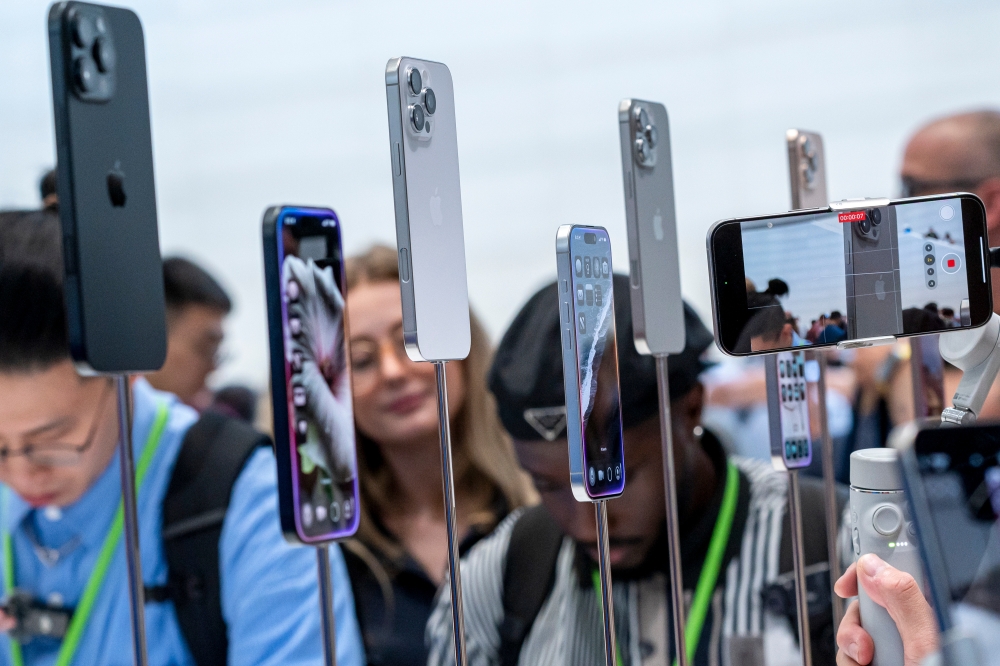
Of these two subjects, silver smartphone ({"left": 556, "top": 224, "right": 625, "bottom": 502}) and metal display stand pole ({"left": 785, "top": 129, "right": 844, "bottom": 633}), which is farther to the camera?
metal display stand pole ({"left": 785, "top": 129, "right": 844, "bottom": 633})

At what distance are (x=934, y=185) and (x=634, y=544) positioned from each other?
82cm

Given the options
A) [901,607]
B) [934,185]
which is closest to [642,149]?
[901,607]

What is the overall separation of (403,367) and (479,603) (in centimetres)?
51

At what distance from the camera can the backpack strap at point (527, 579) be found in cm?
167

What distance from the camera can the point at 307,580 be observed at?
1.53 m

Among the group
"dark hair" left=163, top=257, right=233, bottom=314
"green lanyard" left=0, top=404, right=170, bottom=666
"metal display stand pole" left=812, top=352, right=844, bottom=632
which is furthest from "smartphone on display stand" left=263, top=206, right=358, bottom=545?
"dark hair" left=163, top=257, right=233, bottom=314

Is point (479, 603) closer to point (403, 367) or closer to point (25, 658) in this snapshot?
point (403, 367)

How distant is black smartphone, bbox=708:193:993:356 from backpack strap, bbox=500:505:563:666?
98 cm

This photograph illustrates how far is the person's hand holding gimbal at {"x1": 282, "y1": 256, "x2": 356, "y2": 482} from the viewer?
742 millimetres

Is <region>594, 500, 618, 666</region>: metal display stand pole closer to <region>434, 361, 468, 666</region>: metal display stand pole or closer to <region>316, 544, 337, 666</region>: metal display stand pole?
<region>434, 361, 468, 666</region>: metal display stand pole

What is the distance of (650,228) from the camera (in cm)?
101

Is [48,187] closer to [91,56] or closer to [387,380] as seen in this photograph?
[387,380]

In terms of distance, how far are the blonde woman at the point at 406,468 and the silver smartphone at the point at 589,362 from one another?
111 centimetres

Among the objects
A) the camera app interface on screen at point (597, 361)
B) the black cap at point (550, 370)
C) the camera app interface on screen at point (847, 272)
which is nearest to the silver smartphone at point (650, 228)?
the camera app interface on screen at point (597, 361)
